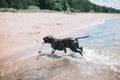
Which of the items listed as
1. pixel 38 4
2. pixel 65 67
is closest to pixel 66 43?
pixel 65 67

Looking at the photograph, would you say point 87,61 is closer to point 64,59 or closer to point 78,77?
point 64,59

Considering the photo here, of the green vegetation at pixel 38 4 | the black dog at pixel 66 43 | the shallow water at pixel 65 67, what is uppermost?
the green vegetation at pixel 38 4

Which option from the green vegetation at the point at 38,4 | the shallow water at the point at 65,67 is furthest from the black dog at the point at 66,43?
the green vegetation at the point at 38,4

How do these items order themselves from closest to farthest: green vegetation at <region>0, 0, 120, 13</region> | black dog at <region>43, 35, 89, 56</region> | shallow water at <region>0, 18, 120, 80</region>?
shallow water at <region>0, 18, 120, 80</region>
black dog at <region>43, 35, 89, 56</region>
green vegetation at <region>0, 0, 120, 13</region>

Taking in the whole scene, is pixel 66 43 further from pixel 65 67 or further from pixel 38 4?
pixel 38 4

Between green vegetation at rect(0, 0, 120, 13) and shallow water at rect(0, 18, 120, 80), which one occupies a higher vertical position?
green vegetation at rect(0, 0, 120, 13)

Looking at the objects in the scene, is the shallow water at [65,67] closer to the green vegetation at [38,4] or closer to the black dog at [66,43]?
the black dog at [66,43]

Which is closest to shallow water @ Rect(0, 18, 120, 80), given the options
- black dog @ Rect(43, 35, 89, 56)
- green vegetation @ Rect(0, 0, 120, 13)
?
black dog @ Rect(43, 35, 89, 56)

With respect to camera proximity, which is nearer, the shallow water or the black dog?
the shallow water

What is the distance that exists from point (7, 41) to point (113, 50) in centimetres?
535

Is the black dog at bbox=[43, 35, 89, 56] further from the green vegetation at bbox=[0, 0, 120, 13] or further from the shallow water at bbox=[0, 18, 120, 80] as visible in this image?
the green vegetation at bbox=[0, 0, 120, 13]

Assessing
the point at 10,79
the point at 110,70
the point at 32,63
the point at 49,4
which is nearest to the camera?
the point at 10,79

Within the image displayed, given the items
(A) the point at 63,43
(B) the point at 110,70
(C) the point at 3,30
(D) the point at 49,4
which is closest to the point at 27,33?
(C) the point at 3,30

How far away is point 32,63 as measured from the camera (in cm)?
903
